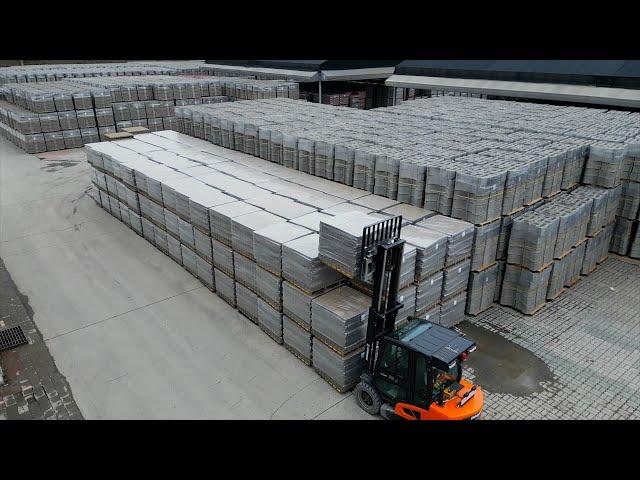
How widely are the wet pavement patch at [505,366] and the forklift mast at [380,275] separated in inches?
94.3

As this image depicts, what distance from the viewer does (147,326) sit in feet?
36.5

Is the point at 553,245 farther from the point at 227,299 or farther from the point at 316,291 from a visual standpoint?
the point at 227,299

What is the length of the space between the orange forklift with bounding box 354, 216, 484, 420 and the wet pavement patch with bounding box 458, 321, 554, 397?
152 cm

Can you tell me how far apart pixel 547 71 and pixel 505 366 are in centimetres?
1860

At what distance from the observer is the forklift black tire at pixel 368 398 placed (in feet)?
27.8

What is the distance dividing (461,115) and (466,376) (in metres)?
12.5

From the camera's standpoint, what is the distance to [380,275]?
8.41 metres

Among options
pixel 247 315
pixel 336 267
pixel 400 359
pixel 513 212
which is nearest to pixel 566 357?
pixel 513 212

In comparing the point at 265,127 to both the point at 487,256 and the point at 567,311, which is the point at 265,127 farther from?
the point at 567,311

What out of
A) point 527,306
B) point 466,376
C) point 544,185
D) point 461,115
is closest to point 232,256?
point 466,376

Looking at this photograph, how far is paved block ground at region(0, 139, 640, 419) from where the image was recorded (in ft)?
29.1

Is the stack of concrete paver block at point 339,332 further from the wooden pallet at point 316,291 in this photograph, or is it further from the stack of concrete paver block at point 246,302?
the stack of concrete paver block at point 246,302

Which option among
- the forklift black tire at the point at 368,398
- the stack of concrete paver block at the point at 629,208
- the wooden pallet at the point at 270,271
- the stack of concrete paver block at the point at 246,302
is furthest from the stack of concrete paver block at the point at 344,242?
the stack of concrete paver block at the point at 629,208

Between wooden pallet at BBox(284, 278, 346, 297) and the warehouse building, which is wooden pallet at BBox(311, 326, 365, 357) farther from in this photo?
the warehouse building
